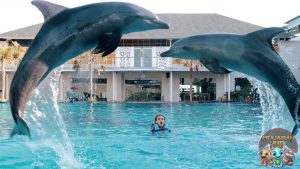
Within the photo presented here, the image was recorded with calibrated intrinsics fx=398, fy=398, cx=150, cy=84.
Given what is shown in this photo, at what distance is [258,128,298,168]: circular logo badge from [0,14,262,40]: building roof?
86.7 ft

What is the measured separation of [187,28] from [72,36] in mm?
30528

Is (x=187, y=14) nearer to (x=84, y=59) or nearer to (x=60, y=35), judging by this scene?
(x=84, y=59)

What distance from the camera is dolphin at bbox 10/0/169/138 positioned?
12.8ft

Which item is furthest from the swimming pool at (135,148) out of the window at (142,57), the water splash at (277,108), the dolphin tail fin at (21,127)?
the window at (142,57)

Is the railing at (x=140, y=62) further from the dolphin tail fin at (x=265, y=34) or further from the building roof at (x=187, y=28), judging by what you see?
the dolphin tail fin at (x=265, y=34)

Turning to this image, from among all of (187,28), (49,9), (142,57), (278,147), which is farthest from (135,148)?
(187,28)

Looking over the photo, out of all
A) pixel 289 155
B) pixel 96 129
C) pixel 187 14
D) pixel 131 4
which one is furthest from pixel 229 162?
pixel 187 14

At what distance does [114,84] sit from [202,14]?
1146 centimetres

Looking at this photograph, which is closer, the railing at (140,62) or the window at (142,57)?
the railing at (140,62)

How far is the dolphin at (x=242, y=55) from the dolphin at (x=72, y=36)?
45cm

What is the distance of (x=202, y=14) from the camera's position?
123ft

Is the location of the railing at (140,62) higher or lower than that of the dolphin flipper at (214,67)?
higher

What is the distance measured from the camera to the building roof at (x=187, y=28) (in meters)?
32.2

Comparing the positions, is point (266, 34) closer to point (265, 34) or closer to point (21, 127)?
point (265, 34)
